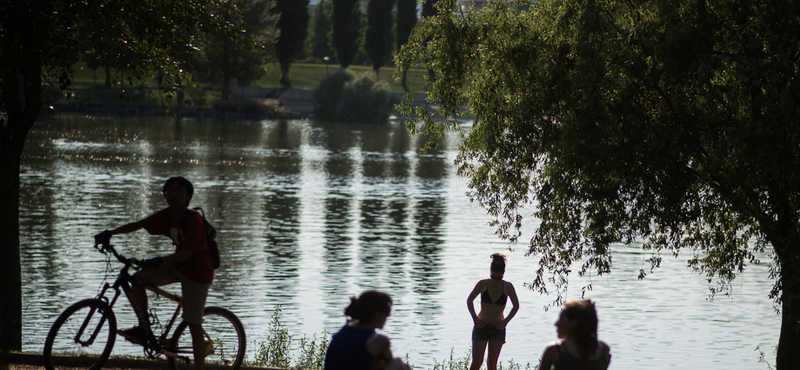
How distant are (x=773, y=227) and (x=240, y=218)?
79.1ft


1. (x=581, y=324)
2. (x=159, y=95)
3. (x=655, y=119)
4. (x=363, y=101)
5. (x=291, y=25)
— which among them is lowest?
(x=159, y=95)

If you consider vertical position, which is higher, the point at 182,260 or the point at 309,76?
the point at 309,76

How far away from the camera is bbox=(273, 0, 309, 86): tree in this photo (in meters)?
107

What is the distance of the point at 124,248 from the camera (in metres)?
28.6

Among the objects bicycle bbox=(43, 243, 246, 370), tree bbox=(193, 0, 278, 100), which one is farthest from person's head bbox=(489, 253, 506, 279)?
tree bbox=(193, 0, 278, 100)

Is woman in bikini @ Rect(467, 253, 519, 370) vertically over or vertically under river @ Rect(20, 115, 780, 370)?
over

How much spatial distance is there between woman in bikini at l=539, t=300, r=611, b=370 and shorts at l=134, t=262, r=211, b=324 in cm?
346

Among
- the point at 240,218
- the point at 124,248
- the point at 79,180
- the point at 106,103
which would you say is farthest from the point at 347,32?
the point at 124,248

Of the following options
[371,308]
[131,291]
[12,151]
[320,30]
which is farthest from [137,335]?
[320,30]

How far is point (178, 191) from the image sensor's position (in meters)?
7.72

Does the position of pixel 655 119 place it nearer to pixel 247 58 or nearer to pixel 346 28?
pixel 247 58

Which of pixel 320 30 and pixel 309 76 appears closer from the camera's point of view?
pixel 309 76

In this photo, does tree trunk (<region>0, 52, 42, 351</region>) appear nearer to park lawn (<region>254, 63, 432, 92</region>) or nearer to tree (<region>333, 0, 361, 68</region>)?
tree (<region>333, 0, 361, 68</region>)

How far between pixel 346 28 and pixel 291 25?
406 inches
